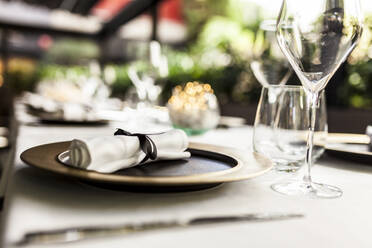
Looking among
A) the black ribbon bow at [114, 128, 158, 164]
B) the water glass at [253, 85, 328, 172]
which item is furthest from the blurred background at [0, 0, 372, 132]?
the black ribbon bow at [114, 128, 158, 164]

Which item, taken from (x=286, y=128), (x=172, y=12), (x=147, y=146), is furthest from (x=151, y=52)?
(x=172, y=12)

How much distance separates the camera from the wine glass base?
566 millimetres

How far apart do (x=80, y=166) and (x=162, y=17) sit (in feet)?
26.9

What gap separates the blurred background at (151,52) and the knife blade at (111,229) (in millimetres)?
777

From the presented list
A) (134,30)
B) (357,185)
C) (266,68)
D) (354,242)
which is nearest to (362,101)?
(266,68)

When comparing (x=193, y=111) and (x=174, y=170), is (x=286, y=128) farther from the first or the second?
(x=193, y=111)

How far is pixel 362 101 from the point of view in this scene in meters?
2.73

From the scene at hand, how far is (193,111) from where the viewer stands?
1.26 m

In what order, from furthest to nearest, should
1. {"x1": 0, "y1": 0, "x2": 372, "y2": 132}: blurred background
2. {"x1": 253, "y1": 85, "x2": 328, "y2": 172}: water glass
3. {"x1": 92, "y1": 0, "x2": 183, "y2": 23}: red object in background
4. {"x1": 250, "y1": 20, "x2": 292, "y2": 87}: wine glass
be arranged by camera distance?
{"x1": 92, "y1": 0, "x2": 183, "y2": 23}: red object in background → {"x1": 0, "y1": 0, "x2": 372, "y2": 132}: blurred background → {"x1": 250, "y1": 20, "x2": 292, "y2": 87}: wine glass → {"x1": 253, "y1": 85, "x2": 328, "y2": 172}: water glass

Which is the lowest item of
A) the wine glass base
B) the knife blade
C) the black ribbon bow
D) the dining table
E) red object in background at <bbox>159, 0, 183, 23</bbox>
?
the wine glass base

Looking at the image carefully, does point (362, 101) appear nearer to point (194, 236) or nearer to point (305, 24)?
point (305, 24)

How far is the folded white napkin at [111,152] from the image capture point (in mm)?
501

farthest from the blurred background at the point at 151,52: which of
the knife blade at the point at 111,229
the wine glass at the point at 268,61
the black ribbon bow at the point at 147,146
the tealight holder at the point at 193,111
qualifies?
the knife blade at the point at 111,229

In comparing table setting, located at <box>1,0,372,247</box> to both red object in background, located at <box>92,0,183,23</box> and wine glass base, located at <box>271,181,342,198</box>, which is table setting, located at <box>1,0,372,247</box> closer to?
wine glass base, located at <box>271,181,342,198</box>
